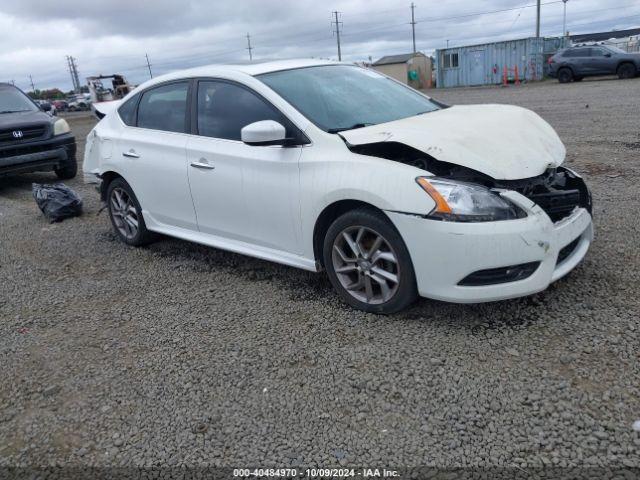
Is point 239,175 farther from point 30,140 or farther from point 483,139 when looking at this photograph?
point 30,140

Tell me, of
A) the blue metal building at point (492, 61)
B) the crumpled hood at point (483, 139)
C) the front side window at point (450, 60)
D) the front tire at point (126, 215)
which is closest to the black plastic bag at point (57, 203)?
the front tire at point (126, 215)

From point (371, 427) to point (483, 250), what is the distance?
1186 millimetres

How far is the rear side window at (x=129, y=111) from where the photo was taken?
5484 millimetres

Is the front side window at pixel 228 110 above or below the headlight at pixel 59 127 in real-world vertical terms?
above

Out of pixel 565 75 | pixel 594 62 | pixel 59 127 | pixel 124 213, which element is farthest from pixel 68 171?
pixel 565 75

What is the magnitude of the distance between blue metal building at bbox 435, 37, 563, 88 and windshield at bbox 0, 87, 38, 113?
2932 centimetres

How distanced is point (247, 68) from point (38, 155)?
6.43 metres

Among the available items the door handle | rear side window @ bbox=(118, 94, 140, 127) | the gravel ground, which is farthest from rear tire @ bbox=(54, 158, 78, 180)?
the door handle

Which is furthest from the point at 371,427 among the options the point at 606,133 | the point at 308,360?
the point at 606,133

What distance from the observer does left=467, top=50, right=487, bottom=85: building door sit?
116ft

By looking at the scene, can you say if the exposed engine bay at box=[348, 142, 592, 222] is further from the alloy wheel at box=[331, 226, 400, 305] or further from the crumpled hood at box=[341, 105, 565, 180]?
the alloy wheel at box=[331, 226, 400, 305]

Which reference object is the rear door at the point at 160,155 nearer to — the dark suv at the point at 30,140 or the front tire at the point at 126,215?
the front tire at the point at 126,215

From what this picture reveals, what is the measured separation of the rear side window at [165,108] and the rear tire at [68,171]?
216 inches

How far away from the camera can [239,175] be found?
14.0 ft
